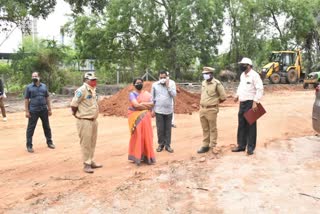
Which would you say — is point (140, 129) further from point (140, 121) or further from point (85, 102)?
point (85, 102)

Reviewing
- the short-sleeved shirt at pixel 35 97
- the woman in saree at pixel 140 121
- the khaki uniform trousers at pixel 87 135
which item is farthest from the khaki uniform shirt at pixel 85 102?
the short-sleeved shirt at pixel 35 97

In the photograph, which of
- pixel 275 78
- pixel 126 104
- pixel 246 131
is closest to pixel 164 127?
pixel 246 131

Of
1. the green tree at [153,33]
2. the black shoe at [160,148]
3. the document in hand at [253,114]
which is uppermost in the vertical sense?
the green tree at [153,33]

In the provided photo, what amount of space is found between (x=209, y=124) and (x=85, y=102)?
7.70 feet

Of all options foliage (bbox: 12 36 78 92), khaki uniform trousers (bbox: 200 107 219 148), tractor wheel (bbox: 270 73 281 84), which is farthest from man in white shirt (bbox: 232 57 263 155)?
tractor wheel (bbox: 270 73 281 84)

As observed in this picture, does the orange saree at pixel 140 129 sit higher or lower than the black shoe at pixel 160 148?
higher

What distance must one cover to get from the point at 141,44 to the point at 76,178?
70.6ft

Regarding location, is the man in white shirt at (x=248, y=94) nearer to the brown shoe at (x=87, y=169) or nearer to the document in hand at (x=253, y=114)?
the document in hand at (x=253, y=114)

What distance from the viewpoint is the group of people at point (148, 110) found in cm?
687

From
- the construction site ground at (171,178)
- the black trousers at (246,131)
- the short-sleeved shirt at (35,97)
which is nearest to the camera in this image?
the construction site ground at (171,178)

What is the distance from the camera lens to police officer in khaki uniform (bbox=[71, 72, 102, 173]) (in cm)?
681

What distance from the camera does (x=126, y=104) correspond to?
1534 centimetres

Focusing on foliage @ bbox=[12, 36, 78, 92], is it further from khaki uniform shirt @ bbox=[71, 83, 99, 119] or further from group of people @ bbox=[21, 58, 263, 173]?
khaki uniform shirt @ bbox=[71, 83, 99, 119]

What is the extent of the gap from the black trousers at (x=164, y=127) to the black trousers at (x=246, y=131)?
4.30 feet
